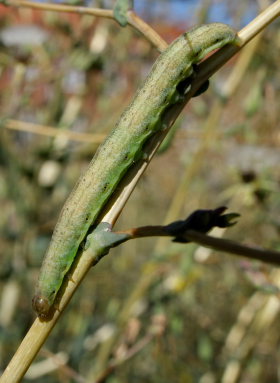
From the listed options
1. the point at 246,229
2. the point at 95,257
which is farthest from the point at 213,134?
the point at 95,257

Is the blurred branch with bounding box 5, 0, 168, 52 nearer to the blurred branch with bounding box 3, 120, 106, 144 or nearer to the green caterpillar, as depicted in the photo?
the green caterpillar

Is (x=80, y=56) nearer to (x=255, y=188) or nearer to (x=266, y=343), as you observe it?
(x=255, y=188)

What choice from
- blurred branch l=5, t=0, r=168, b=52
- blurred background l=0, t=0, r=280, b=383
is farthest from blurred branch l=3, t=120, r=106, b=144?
blurred branch l=5, t=0, r=168, b=52

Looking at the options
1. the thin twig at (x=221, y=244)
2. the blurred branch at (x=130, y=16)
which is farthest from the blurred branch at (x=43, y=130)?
the thin twig at (x=221, y=244)

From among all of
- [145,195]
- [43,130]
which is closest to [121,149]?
[43,130]

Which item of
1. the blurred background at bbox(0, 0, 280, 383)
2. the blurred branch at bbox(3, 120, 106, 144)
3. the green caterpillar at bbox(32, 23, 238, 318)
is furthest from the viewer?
the blurred background at bbox(0, 0, 280, 383)

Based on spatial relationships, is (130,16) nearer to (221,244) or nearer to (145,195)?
(221,244)
